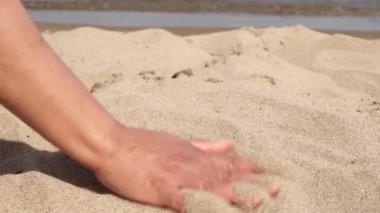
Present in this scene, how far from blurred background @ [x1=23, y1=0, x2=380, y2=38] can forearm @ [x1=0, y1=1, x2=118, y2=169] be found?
2.41 metres

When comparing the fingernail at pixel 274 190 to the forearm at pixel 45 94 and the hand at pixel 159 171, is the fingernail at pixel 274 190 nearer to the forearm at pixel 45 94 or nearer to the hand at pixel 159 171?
the hand at pixel 159 171

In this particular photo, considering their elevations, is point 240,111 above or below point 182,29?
above

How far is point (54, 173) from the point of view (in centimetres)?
180

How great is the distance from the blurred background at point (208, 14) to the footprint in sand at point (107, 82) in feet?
4.28

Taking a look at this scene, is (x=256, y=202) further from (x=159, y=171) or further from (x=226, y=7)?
(x=226, y=7)

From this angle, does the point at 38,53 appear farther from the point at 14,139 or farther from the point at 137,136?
the point at 14,139

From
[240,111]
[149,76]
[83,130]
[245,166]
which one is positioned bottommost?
[149,76]

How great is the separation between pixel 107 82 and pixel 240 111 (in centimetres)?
57

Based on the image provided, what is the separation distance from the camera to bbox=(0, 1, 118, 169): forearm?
1.58 metres

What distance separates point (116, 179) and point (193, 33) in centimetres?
239

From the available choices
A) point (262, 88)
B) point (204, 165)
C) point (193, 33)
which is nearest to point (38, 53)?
point (204, 165)

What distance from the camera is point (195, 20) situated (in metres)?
4.44

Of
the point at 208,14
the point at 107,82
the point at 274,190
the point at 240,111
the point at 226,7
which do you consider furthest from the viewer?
the point at 226,7

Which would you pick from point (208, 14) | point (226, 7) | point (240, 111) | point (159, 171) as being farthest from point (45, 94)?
point (226, 7)
